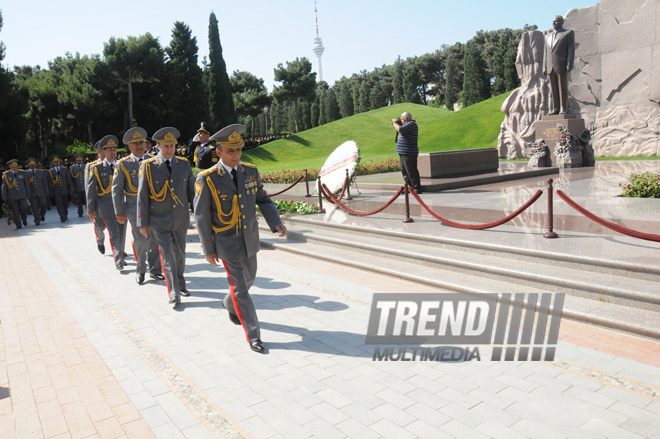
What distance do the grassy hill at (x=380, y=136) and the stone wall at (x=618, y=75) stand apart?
813 cm

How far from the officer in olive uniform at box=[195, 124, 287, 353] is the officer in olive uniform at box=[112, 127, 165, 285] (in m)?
3.01

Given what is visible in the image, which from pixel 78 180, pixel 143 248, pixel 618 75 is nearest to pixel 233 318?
pixel 143 248

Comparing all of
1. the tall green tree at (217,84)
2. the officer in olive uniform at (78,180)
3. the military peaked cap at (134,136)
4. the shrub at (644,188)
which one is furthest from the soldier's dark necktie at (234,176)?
the tall green tree at (217,84)

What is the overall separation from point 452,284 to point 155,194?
3909 millimetres

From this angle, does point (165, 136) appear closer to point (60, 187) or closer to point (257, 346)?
point (257, 346)

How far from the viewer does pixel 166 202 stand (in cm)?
665

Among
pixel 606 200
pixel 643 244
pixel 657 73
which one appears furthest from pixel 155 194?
pixel 657 73

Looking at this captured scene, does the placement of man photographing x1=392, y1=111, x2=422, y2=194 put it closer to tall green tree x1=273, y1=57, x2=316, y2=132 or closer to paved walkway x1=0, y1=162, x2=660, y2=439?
paved walkway x1=0, y1=162, x2=660, y2=439

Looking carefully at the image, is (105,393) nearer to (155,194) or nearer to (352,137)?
(155,194)

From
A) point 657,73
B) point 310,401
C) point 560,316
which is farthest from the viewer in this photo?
point 657,73

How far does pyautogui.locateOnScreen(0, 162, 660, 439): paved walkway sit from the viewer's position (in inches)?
134

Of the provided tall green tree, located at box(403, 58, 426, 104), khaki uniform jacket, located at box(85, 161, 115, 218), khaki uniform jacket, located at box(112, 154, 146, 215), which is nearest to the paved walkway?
khaki uniform jacket, located at box(112, 154, 146, 215)

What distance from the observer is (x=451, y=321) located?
17.4 feet

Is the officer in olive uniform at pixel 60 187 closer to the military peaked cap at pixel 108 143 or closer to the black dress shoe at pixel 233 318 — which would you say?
the military peaked cap at pixel 108 143
